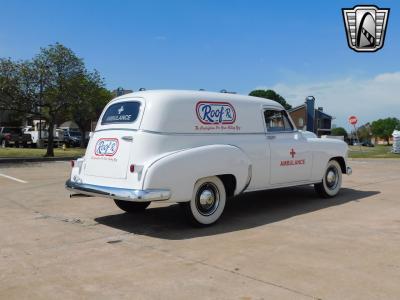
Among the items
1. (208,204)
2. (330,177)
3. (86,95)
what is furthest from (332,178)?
(86,95)

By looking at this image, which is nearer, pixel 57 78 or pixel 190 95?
pixel 190 95

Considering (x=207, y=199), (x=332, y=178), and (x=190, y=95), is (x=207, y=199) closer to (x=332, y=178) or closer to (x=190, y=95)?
(x=190, y=95)

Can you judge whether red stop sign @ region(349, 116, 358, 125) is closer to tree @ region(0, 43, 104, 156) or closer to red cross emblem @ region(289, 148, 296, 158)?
→ tree @ region(0, 43, 104, 156)

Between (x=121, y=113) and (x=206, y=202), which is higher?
(x=121, y=113)

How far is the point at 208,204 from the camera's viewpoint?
7.03 metres

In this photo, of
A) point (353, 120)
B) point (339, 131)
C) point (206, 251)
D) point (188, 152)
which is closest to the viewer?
point (206, 251)

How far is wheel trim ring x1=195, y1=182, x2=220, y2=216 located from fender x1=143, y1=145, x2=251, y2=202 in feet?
0.88

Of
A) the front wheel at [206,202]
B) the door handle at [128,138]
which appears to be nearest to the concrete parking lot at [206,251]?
the front wheel at [206,202]

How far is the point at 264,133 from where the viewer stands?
26.6 ft

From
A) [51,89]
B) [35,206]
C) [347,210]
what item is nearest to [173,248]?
[347,210]

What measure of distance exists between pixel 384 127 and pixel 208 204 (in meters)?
136

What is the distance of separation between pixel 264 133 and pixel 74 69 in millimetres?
19316

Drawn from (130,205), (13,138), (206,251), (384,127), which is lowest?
(206,251)

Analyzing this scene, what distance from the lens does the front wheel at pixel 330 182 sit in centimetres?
942
